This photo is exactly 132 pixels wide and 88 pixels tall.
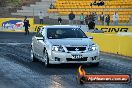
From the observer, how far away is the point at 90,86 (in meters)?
11.4

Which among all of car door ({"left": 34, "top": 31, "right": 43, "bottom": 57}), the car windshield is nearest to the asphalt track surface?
car door ({"left": 34, "top": 31, "right": 43, "bottom": 57})

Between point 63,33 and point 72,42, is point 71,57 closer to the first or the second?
point 72,42

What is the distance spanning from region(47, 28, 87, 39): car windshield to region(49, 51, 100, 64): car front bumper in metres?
1.13

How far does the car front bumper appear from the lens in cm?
1588

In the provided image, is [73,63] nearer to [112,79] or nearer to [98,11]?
[112,79]

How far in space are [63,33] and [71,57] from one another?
155 centimetres

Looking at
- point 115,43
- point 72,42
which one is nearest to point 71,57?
point 72,42

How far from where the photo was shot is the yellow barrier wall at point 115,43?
21094 mm

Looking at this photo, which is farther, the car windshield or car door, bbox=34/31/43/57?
car door, bbox=34/31/43/57

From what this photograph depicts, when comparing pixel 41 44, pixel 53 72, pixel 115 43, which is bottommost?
pixel 115 43

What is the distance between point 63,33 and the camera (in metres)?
17.2

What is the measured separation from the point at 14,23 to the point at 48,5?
27.3ft

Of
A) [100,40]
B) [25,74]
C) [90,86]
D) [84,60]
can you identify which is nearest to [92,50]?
[84,60]

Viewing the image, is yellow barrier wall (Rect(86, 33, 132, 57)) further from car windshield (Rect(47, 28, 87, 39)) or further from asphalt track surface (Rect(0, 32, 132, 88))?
car windshield (Rect(47, 28, 87, 39))
